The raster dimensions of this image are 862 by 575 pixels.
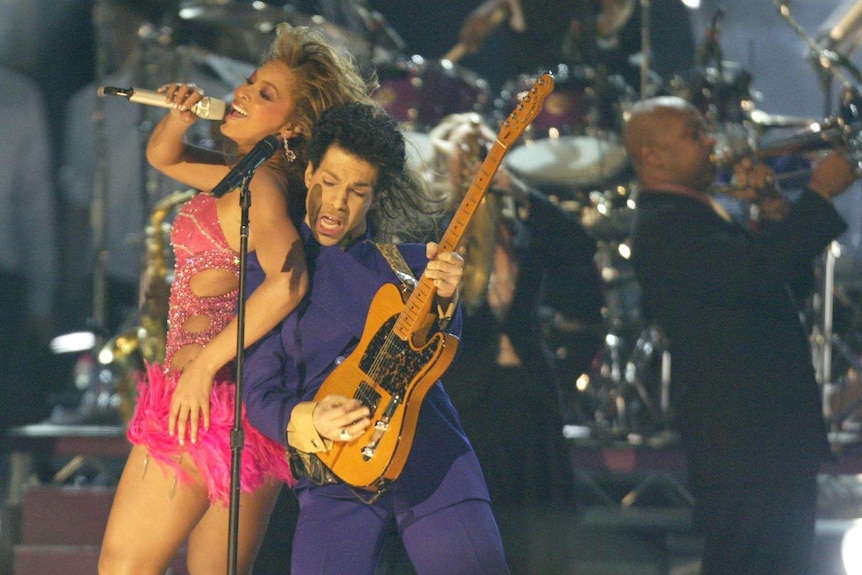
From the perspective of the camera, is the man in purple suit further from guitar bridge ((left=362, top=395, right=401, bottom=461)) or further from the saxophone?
the saxophone

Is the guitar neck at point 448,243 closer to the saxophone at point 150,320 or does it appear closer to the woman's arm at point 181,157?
the woman's arm at point 181,157

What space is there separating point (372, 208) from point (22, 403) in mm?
5020

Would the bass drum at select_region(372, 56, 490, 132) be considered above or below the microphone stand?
above

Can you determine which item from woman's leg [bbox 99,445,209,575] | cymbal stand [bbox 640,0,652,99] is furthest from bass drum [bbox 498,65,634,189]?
woman's leg [bbox 99,445,209,575]

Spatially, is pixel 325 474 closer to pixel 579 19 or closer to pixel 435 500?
pixel 435 500

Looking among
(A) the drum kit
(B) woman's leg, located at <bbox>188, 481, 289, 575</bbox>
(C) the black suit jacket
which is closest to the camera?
(B) woman's leg, located at <bbox>188, 481, 289, 575</bbox>

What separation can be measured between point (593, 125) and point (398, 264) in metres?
3.52

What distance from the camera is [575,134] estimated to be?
21.0ft

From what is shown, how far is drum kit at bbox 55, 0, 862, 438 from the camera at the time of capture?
6.24 metres

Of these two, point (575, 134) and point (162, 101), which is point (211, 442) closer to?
point (162, 101)

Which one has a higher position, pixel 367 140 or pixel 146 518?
pixel 367 140


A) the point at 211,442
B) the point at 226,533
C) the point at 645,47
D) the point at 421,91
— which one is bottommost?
the point at 226,533

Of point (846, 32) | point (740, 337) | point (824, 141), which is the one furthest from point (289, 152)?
point (846, 32)

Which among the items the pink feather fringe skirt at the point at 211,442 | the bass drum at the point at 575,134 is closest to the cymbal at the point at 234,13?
the bass drum at the point at 575,134
